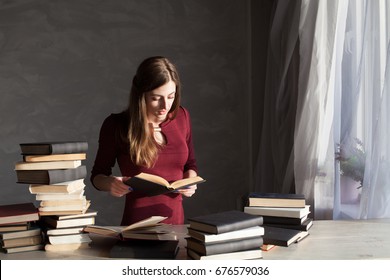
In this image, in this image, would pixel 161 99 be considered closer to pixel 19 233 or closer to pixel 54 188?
pixel 54 188

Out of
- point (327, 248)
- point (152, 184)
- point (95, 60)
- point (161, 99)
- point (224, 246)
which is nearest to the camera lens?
point (224, 246)

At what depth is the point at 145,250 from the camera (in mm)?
1623

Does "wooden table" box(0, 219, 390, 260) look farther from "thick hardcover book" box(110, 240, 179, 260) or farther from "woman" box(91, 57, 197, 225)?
"woman" box(91, 57, 197, 225)

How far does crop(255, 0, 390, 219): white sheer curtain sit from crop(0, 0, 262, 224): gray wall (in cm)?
151

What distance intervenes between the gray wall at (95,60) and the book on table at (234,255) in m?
2.35

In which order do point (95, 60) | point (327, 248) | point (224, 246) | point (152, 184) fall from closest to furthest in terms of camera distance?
1. point (224, 246)
2. point (327, 248)
3. point (152, 184)
4. point (95, 60)

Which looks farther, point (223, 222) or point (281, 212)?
point (281, 212)

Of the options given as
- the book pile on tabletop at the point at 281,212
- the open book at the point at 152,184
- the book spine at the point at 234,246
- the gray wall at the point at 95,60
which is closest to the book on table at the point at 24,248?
the open book at the point at 152,184

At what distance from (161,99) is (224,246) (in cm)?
91

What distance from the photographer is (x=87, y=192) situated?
400 cm

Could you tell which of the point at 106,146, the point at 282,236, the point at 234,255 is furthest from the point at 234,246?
the point at 106,146

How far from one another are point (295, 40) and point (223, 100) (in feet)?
5.13

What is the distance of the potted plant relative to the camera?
2248 mm

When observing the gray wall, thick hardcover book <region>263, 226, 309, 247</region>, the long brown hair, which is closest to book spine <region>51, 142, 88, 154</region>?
the long brown hair
